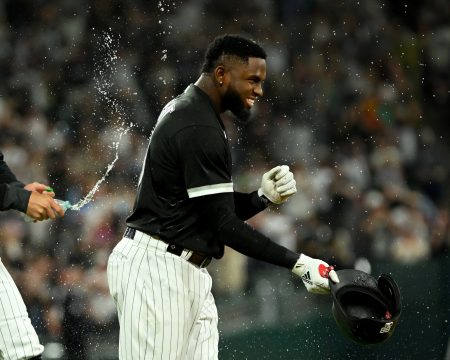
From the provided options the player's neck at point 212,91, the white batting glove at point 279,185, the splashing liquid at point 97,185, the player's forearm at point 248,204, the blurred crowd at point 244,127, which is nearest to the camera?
the player's neck at point 212,91

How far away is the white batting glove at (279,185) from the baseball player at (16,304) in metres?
0.84

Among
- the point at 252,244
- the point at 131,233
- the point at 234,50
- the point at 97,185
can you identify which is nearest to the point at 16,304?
the point at 131,233

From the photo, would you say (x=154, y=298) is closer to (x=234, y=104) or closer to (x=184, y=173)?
(x=184, y=173)

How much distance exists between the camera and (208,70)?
3389 mm

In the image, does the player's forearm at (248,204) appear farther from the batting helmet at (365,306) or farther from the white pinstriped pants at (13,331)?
the white pinstriped pants at (13,331)

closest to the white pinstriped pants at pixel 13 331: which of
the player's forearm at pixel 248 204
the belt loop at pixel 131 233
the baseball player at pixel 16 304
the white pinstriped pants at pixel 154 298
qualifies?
the baseball player at pixel 16 304

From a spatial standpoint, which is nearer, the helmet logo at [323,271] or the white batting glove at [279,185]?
the helmet logo at [323,271]

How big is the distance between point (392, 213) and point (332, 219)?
0.39 meters

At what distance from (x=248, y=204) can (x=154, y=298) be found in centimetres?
69

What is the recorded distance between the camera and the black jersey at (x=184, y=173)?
3.10 m

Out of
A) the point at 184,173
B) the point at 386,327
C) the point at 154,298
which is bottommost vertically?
the point at 386,327

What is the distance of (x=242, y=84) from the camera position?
3.35 m

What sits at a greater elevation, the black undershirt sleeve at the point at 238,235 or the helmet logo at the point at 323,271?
the black undershirt sleeve at the point at 238,235

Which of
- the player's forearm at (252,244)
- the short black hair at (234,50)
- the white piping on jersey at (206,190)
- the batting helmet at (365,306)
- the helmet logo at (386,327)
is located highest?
the short black hair at (234,50)
